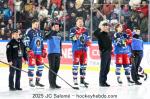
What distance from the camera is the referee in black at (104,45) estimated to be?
519 inches

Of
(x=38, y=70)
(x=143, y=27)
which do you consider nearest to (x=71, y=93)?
(x=38, y=70)

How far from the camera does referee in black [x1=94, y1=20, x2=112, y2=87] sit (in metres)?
13.2

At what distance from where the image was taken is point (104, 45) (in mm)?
13227

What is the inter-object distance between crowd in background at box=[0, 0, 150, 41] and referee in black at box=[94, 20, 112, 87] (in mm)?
4322

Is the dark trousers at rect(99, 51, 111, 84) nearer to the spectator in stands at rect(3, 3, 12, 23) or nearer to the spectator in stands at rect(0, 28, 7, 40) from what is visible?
the spectator in stands at rect(0, 28, 7, 40)

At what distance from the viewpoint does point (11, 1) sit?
66.4 ft

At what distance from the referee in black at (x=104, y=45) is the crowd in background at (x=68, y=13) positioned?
4.32m

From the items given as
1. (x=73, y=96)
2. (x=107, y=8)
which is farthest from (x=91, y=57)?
(x=73, y=96)

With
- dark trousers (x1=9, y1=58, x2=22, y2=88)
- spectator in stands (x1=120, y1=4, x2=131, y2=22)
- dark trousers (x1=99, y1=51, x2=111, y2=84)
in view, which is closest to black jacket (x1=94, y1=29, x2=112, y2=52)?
dark trousers (x1=99, y1=51, x2=111, y2=84)

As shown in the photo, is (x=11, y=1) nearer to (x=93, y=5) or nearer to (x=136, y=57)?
(x=93, y=5)

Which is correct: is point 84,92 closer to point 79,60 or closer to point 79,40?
point 79,60

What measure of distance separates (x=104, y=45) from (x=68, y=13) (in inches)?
244

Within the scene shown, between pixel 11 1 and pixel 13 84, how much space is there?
25.9 ft

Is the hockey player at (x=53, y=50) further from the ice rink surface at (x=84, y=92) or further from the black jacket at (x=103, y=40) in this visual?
the black jacket at (x=103, y=40)
